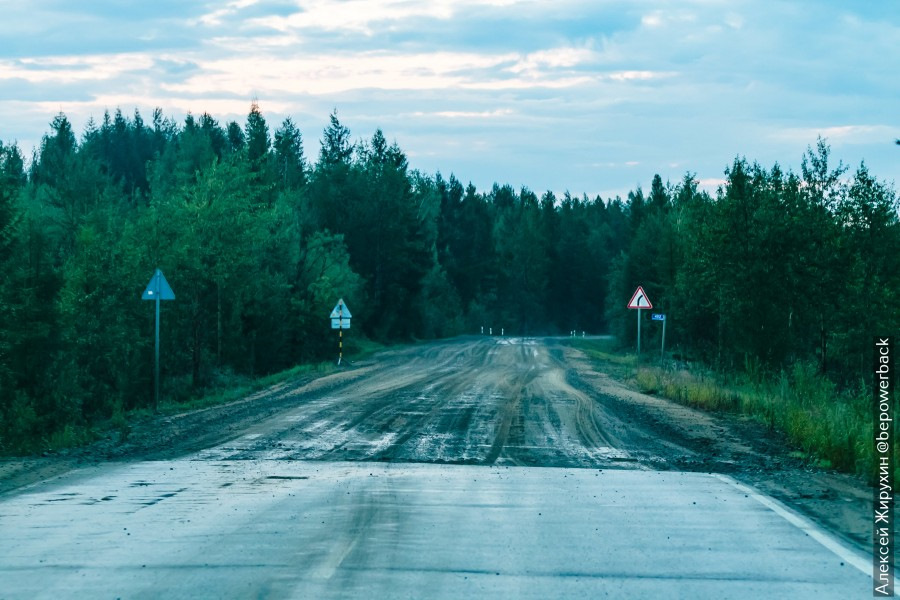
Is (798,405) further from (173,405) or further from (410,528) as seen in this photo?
(173,405)

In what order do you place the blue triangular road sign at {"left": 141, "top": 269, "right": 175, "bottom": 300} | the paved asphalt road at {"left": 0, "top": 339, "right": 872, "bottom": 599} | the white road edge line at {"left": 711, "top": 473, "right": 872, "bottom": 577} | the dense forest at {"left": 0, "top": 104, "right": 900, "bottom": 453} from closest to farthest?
the paved asphalt road at {"left": 0, "top": 339, "right": 872, "bottom": 599}
the white road edge line at {"left": 711, "top": 473, "right": 872, "bottom": 577}
the blue triangular road sign at {"left": 141, "top": 269, "right": 175, "bottom": 300}
the dense forest at {"left": 0, "top": 104, "right": 900, "bottom": 453}

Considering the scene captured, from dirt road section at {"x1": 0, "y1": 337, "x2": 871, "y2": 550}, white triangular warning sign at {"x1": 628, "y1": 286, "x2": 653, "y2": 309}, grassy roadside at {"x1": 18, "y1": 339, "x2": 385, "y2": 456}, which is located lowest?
grassy roadside at {"x1": 18, "y1": 339, "x2": 385, "y2": 456}

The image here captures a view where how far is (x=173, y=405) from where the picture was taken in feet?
79.9

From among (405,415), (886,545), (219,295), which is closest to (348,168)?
(219,295)

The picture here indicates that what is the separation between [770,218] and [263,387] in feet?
52.5

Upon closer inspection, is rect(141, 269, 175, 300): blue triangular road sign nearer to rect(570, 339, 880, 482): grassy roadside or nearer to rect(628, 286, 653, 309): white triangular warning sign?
rect(570, 339, 880, 482): grassy roadside

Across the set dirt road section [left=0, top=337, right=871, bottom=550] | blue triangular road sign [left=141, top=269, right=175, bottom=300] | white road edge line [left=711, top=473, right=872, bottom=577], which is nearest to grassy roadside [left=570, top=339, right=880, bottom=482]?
dirt road section [left=0, top=337, right=871, bottom=550]

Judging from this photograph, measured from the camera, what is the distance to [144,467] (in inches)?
506

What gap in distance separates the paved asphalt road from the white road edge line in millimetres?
36

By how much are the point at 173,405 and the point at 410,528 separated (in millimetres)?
17065

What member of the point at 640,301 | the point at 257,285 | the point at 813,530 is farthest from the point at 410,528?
the point at 257,285


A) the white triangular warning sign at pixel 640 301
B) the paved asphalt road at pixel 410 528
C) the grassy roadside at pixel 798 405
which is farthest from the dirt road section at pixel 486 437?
the white triangular warning sign at pixel 640 301

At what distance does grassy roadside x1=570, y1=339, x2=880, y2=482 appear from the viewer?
13375 millimetres

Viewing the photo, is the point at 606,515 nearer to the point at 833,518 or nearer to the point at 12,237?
the point at 833,518
